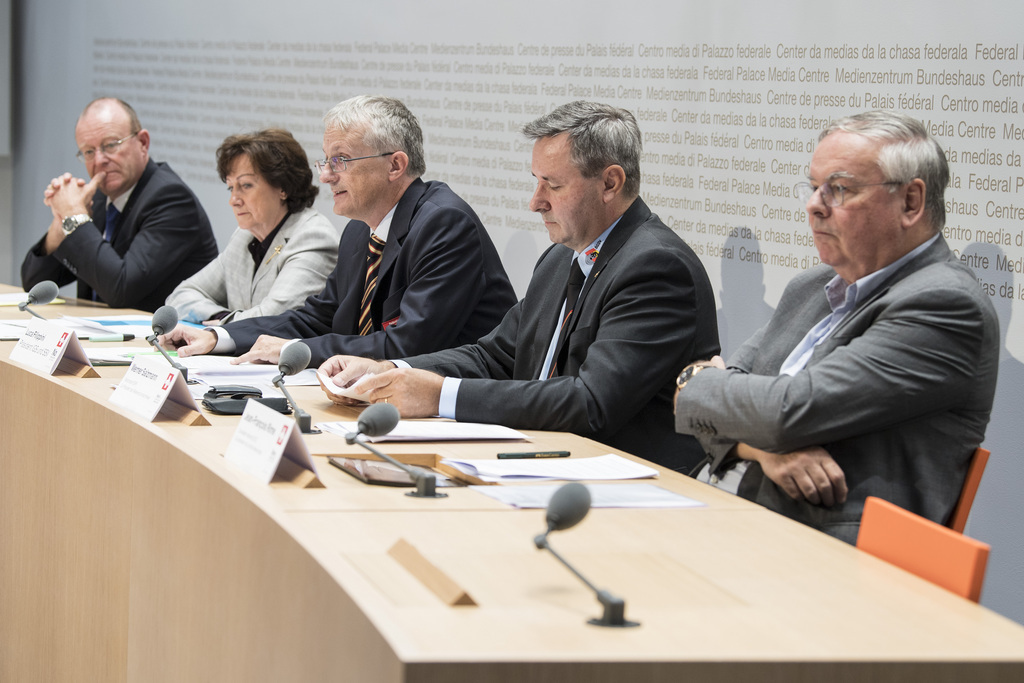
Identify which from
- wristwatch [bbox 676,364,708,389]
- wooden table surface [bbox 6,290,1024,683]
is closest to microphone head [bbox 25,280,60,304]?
wooden table surface [bbox 6,290,1024,683]

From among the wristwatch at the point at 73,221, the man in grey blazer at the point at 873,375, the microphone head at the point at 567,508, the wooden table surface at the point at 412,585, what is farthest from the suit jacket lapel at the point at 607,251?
the wristwatch at the point at 73,221

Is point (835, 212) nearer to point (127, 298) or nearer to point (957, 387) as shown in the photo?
point (957, 387)

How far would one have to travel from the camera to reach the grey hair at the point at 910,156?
2.04 metres

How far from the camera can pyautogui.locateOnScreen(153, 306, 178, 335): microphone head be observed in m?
2.51

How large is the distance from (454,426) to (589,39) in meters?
1.91

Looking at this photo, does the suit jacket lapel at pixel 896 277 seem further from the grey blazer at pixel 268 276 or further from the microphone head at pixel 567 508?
the grey blazer at pixel 268 276

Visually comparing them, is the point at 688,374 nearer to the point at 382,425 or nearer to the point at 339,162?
the point at 382,425

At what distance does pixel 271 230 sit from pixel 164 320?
58.7 inches

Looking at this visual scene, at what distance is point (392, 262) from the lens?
10.8 feet

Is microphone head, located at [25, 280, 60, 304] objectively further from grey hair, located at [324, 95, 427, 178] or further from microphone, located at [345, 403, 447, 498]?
microphone, located at [345, 403, 447, 498]

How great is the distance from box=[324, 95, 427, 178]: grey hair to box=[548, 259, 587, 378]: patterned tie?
0.92 metres

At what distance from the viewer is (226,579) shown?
1653 millimetres

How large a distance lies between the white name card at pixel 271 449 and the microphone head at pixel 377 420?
0.32 ft

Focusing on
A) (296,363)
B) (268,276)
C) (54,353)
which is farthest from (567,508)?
(268,276)
